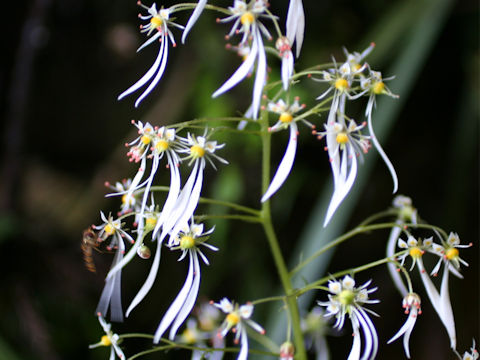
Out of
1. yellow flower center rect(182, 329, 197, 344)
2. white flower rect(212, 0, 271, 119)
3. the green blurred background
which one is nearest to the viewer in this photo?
white flower rect(212, 0, 271, 119)

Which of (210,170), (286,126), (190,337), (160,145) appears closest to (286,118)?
(286,126)

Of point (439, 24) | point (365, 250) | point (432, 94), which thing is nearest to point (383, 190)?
point (365, 250)

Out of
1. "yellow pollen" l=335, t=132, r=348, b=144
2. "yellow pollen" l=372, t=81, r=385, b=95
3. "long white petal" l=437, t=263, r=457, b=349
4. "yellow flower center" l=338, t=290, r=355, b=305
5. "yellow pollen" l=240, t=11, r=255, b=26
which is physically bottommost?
"long white petal" l=437, t=263, r=457, b=349

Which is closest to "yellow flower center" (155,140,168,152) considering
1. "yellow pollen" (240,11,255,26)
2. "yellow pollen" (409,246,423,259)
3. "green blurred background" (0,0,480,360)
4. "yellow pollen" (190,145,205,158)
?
"yellow pollen" (190,145,205,158)

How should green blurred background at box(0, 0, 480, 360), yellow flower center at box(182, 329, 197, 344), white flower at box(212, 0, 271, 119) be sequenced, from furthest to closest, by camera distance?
green blurred background at box(0, 0, 480, 360) < yellow flower center at box(182, 329, 197, 344) < white flower at box(212, 0, 271, 119)

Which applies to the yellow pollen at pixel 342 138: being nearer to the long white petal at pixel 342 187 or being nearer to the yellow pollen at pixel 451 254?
the long white petal at pixel 342 187

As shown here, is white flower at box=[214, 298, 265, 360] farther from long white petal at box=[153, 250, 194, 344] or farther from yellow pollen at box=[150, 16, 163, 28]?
yellow pollen at box=[150, 16, 163, 28]

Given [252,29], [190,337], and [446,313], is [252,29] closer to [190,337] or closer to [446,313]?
[446,313]

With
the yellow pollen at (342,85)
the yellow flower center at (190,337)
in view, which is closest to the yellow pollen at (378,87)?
the yellow pollen at (342,85)
